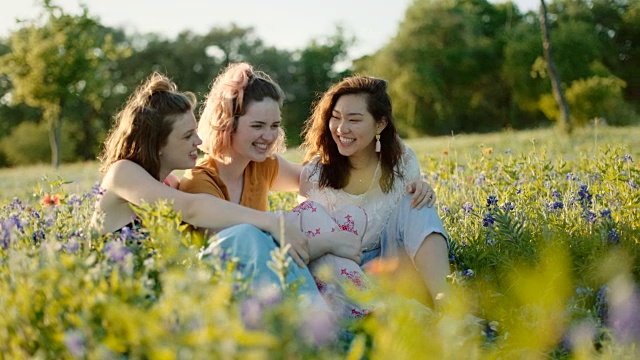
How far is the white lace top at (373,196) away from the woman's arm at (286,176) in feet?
0.20

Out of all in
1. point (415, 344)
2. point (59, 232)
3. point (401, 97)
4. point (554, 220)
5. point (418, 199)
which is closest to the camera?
point (415, 344)

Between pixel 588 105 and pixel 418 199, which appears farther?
pixel 588 105

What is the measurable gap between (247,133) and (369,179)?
90cm

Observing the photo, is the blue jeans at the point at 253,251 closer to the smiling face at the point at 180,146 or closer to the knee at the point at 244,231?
the knee at the point at 244,231

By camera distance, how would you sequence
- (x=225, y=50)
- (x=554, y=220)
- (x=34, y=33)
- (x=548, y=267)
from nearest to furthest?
1. (x=548, y=267)
2. (x=554, y=220)
3. (x=34, y=33)
4. (x=225, y=50)

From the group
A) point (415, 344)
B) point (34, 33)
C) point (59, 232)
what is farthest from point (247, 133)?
point (34, 33)

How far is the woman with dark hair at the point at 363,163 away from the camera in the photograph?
4289mm

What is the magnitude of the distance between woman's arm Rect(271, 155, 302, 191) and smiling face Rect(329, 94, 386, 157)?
36 cm

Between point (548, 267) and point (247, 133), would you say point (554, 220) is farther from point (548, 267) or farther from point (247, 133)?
point (247, 133)

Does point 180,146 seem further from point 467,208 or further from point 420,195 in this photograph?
point 467,208

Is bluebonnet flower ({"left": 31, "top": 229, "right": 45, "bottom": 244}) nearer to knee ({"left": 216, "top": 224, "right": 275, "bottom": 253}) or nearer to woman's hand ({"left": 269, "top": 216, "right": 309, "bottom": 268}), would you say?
knee ({"left": 216, "top": 224, "right": 275, "bottom": 253})

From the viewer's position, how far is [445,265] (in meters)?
3.85

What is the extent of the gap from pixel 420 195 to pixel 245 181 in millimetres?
1064

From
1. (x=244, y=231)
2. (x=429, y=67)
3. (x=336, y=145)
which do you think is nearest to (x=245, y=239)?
(x=244, y=231)
